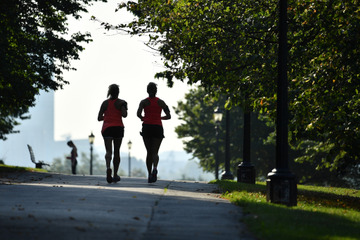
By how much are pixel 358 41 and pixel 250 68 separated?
181 inches

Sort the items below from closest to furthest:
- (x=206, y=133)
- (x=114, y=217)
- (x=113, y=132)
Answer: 1. (x=114, y=217)
2. (x=113, y=132)
3. (x=206, y=133)

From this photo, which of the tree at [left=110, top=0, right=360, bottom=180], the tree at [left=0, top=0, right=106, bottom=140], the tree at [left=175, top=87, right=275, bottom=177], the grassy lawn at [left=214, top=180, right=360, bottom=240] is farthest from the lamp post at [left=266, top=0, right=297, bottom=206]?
the tree at [left=175, top=87, right=275, bottom=177]

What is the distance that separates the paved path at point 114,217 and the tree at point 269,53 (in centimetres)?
577

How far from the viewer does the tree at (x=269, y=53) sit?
1499 centimetres

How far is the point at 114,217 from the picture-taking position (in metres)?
8.15

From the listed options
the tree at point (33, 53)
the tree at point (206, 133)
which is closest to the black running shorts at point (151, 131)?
the tree at point (33, 53)

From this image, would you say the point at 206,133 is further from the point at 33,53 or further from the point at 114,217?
the point at 114,217

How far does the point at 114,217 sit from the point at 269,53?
10751mm

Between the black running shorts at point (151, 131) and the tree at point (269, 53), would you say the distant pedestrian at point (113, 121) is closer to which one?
the black running shorts at point (151, 131)

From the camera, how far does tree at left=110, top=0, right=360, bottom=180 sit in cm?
1499

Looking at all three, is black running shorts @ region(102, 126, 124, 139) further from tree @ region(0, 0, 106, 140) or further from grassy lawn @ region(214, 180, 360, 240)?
tree @ region(0, 0, 106, 140)

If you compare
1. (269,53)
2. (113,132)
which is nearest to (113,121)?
(113,132)

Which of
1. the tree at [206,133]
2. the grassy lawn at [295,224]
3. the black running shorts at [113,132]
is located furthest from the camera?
the tree at [206,133]

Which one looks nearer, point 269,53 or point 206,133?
point 269,53
